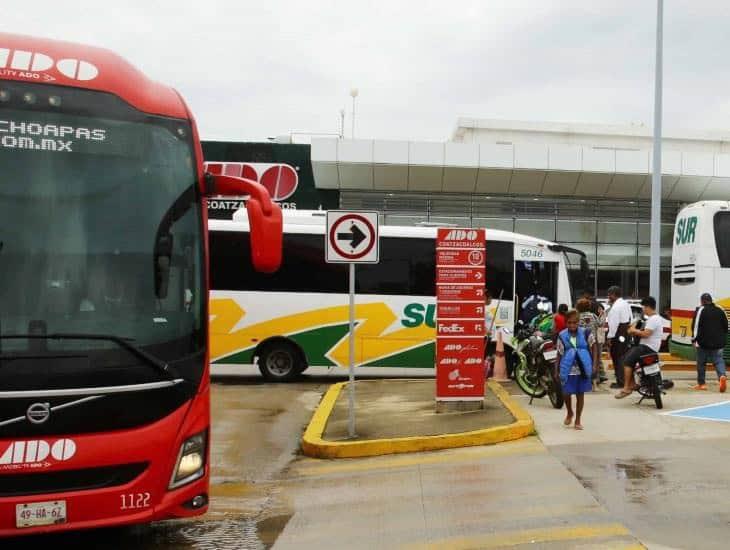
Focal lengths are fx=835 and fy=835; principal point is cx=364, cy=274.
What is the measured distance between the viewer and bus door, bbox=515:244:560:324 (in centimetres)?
1718

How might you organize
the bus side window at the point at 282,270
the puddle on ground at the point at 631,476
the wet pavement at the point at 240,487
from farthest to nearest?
the bus side window at the point at 282,270 < the puddle on ground at the point at 631,476 < the wet pavement at the point at 240,487

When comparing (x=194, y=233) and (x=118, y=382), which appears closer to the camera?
(x=118, y=382)

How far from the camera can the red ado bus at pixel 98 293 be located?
4.94 metres

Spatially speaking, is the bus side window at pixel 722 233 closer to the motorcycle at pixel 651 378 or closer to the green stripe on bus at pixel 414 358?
the green stripe on bus at pixel 414 358

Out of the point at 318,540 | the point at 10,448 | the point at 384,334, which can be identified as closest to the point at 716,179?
the point at 384,334

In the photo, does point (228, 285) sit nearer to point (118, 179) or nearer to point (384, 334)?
point (384, 334)

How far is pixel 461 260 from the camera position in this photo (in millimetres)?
A: 11484

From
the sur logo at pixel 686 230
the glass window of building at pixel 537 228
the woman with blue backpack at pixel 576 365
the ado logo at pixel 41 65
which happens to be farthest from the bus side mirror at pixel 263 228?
the glass window of building at pixel 537 228

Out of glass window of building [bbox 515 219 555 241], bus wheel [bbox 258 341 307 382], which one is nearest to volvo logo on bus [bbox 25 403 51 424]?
bus wheel [bbox 258 341 307 382]

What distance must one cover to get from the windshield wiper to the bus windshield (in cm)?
1

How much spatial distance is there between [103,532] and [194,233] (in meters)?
2.50

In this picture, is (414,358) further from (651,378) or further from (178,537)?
(178,537)

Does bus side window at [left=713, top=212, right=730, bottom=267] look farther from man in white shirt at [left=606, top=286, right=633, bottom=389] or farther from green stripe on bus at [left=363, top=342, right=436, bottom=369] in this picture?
green stripe on bus at [left=363, top=342, right=436, bottom=369]

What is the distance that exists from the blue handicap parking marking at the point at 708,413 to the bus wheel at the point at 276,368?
7537 mm
